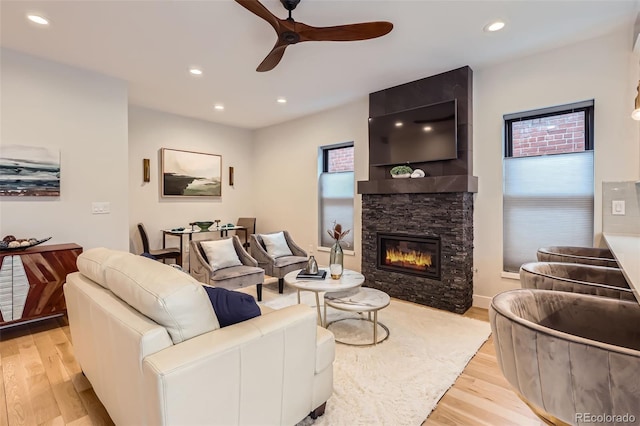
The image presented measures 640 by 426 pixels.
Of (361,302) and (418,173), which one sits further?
(418,173)

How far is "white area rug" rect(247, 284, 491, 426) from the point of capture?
5.92 feet

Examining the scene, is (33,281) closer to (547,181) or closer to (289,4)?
(289,4)

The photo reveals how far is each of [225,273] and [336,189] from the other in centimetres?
244

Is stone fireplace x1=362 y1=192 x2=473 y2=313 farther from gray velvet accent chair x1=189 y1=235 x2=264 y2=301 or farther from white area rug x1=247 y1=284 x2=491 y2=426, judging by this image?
gray velvet accent chair x1=189 y1=235 x2=264 y2=301

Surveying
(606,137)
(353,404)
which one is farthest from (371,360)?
(606,137)

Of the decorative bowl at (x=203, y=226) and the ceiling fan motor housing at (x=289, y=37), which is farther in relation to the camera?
the decorative bowl at (x=203, y=226)

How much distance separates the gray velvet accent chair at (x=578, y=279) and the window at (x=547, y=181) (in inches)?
55.9

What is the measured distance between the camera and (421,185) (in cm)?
370

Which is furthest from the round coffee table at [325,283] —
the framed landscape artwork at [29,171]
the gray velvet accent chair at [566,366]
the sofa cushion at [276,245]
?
the framed landscape artwork at [29,171]

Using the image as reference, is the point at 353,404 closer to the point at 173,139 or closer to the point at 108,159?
the point at 108,159

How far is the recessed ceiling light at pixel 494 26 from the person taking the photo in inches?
104

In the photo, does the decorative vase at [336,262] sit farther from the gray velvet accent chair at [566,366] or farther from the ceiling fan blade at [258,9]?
the ceiling fan blade at [258,9]

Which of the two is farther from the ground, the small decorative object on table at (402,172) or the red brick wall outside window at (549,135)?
the red brick wall outside window at (549,135)

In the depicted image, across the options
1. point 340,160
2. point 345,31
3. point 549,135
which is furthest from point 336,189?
point 345,31
